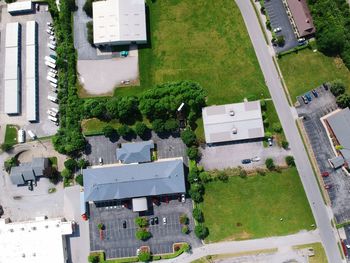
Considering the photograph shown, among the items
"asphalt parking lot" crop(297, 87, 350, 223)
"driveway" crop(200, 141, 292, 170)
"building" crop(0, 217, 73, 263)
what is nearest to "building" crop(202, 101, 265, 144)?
"driveway" crop(200, 141, 292, 170)

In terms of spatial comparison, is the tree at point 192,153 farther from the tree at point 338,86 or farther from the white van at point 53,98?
the tree at point 338,86

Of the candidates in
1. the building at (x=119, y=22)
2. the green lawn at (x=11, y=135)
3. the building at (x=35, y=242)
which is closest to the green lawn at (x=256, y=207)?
the building at (x=35, y=242)

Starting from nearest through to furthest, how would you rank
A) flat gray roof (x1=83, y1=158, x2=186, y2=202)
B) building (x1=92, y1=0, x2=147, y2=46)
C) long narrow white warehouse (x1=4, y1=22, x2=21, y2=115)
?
flat gray roof (x1=83, y1=158, x2=186, y2=202), building (x1=92, y1=0, x2=147, y2=46), long narrow white warehouse (x1=4, y1=22, x2=21, y2=115)

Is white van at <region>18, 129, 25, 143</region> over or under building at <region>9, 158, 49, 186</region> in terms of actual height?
over

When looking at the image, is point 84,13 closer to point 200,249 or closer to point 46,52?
point 46,52

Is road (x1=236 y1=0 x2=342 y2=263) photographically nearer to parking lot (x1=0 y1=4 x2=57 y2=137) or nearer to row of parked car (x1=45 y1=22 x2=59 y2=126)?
row of parked car (x1=45 y1=22 x2=59 y2=126)

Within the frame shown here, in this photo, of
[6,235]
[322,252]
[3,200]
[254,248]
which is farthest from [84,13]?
[322,252]

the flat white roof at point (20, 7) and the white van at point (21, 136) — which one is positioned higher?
the flat white roof at point (20, 7)
